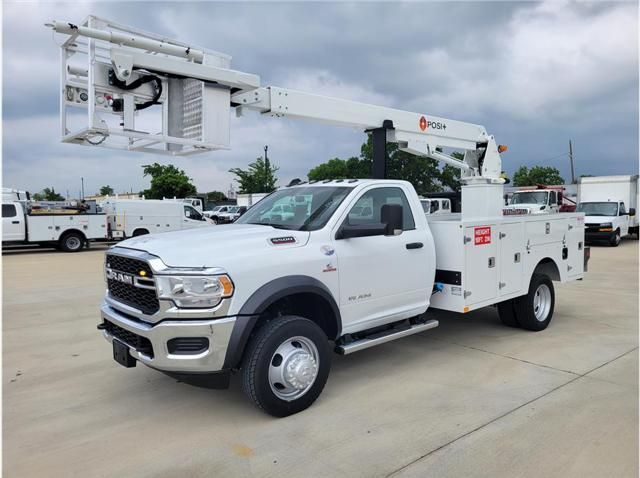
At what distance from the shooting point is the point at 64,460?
3.36 metres

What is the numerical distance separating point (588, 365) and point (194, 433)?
158 inches

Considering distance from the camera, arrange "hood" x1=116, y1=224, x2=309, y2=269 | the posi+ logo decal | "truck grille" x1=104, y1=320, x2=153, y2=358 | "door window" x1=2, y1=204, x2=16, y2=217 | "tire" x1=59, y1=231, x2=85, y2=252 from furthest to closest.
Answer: "tire" x1=59, y1=231, x2=85, y2=252 < "door window" x1=2, y1=204, x2=16, y2=217 < the posi+ logo decal < "truck grille" x1=104, y1=320, x2=153, y2=358 < "hood" x1=116, y1=224, x2=309, y2=269

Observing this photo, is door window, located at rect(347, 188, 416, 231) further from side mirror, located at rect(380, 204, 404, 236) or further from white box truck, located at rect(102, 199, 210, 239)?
white box truck, located at rect(102, 199, 210, 239)

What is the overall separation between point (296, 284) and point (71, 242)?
18.6 m

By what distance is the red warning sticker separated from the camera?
5.42 m

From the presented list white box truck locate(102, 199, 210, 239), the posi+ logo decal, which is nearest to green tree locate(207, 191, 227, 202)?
white box truck locate(102, 199, 210, 239)

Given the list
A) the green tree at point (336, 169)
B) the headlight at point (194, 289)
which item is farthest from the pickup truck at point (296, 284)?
the green tree at point (336, 169)

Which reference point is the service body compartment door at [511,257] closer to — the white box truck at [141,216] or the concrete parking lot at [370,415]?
the concrete parking lot at [370,415]

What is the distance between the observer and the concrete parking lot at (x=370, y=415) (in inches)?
128

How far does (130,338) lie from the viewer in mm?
3943

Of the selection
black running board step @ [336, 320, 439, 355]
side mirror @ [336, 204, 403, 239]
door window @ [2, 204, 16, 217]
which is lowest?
black running board step @ [336, 320, 439, 355]

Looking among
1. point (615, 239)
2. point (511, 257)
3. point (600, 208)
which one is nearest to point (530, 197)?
point (600, 208)

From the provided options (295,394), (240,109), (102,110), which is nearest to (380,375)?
(295,394)

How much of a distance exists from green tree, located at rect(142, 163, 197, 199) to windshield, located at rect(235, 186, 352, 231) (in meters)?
48.7
